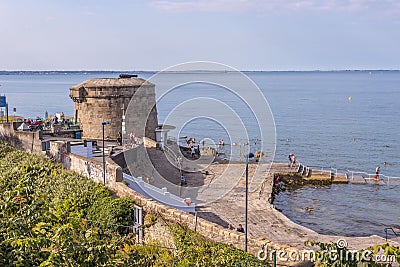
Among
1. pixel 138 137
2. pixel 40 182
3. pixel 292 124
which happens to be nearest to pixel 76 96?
pixel 138 137

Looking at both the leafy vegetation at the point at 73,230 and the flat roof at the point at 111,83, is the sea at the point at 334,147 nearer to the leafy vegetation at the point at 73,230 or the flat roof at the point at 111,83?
the flat roof at the point at 111,83

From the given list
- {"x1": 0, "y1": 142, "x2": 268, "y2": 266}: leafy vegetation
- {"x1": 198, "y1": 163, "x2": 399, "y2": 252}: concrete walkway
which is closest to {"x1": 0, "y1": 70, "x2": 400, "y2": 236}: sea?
{"x1": 198, "y1": 163, "x2": 399, "y2": 252}: concrete walkway

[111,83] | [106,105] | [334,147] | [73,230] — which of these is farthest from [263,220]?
[334,147]

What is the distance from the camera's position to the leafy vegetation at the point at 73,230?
702 centimetres

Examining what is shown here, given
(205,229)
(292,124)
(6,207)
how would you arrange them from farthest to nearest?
(292,124), (205,229), (6,207)

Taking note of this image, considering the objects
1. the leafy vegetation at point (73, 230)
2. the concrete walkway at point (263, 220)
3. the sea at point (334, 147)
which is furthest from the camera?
the sea at point (334, 147)

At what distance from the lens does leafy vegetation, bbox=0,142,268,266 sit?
702cm

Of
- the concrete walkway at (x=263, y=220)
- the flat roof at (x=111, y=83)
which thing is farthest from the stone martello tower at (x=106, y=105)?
the concrete walkway at (x=263, y=220)

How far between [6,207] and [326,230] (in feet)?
68.4

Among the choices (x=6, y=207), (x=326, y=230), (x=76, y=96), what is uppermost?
(x=76, y=96)

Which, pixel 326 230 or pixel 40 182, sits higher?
pixel 40 182

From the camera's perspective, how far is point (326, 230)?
26266 millimetres

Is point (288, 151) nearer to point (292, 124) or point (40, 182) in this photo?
point (292, 124)

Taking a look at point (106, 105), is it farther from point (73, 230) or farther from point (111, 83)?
A: point (73, 230)
